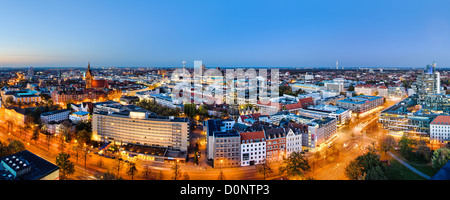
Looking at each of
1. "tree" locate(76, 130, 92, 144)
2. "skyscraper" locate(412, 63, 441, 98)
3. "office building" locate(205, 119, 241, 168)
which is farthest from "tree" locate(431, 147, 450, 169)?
"skyscraper" locate(412, 63, 441, 98)

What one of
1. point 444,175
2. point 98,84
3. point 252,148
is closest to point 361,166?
point 252,148

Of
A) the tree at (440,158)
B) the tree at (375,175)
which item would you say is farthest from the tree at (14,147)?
the tree at (440,158)

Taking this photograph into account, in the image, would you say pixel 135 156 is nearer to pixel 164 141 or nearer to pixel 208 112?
pixel 164 141

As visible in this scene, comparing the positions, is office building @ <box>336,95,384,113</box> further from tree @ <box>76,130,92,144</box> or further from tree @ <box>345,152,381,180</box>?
tree @ <box>76,130,92,144</box>

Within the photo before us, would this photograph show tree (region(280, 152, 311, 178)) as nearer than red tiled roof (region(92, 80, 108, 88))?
Yes

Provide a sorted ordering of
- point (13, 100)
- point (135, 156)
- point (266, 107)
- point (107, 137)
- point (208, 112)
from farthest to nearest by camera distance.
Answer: point (13, 100)
point (266, 107)
point (208, 112)
point (107, 137)
point (135, 156)

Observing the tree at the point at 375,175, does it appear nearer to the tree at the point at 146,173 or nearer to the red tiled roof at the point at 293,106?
the tree at the point at 146,173

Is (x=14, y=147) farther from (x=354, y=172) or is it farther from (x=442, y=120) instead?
(x=442, y=120)

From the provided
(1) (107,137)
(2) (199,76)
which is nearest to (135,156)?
(1) (107,137)
